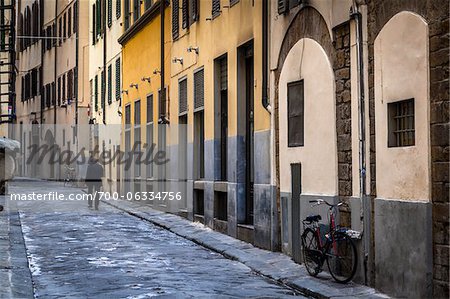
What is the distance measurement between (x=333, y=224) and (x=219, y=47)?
8.81m

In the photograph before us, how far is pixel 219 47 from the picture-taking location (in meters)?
20.6

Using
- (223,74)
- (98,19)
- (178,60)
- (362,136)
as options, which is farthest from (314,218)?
(98,19)

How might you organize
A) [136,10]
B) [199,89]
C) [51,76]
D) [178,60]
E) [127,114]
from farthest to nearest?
[51,76] < [127,114] < [136,10] < [178,60] < [199,89]

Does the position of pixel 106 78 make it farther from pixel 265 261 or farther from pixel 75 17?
pixel 265 261

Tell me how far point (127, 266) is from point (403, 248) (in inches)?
217

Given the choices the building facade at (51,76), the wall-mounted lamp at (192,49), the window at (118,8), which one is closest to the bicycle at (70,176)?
the building facade at (51,76)

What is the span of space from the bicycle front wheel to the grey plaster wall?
66cm

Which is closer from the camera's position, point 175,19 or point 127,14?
point 175,19

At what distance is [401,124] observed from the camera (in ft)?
36.2

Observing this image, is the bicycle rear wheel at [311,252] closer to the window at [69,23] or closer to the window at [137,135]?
the window at [137,135]

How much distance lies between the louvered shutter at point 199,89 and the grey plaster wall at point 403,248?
11.6 meters

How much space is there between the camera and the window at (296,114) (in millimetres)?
14836

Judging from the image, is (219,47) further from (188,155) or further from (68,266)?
(68,266)

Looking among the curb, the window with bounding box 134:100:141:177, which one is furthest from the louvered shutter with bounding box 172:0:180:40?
the window with bounding box 134:100:141:177
